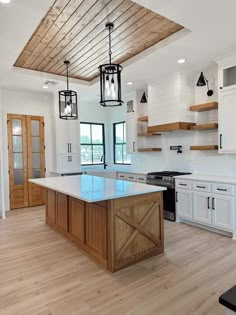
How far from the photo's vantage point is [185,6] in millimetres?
2438

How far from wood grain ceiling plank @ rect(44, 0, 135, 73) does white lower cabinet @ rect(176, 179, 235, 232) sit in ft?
9.39

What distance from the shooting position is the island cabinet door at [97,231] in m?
2.72

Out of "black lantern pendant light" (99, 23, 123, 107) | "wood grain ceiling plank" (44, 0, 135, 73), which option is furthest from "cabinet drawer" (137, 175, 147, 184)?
"black lantern pendant light" (99, 23, 123, 107)

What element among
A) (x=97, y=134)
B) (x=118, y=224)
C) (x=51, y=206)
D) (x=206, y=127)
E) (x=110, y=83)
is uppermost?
(x=110, y=83)

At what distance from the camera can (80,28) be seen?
305 cm

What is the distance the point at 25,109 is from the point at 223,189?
16.0 ft

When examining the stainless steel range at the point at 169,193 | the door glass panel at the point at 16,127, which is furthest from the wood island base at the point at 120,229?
the door glass panel at the point at 16,127

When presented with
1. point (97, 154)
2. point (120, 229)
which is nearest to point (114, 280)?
point (120, 229)

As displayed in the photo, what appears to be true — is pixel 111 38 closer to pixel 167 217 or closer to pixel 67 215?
pixel 67 215

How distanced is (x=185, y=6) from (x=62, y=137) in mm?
4407

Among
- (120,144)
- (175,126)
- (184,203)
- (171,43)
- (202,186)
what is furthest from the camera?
(120,144)

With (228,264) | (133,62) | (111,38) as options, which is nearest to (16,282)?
(228,264)

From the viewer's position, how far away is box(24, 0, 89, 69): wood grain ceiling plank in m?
2.59

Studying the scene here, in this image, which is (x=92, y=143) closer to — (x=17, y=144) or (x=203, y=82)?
(x=17, y=144)
